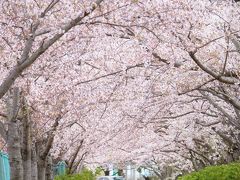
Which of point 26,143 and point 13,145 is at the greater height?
point 26,143

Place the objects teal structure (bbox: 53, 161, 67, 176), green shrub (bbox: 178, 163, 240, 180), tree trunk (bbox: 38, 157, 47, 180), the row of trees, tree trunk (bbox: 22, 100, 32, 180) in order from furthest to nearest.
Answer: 1. teal structure (bbox: 53, 161, 67, 176)
2. tree trunk (bbox: 38, 157, 47, 180)
3. green shrub (bbox: 178, 163, 240, 180)
4. tree trunk (bbox: 22, 100, 32, 180)
5. the row of trees

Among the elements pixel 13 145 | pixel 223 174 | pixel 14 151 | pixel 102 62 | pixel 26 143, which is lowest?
pixel 223 174

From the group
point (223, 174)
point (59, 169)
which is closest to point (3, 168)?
point (223, 174)

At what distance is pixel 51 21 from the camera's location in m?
9.27

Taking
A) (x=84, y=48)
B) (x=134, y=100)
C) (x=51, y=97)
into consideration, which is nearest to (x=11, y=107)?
(x=51, y=97)

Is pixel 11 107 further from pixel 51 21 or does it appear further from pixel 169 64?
pixel 169 64

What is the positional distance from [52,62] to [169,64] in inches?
99.2

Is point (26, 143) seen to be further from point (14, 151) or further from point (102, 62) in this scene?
point (102, 62)

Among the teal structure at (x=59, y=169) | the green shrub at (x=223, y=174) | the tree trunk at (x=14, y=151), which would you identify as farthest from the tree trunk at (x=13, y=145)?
the teal structure at (x=59, y=169)

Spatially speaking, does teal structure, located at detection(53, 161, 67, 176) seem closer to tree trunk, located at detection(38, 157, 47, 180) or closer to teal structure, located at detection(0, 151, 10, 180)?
tree trunk, located at detection(38, 157, 47, 180)

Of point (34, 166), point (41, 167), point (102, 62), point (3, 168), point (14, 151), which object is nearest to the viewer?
point (14, 151)

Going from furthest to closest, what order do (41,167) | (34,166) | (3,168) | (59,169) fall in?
1. (59,169)
2. (41,167)
3. (34,166)
4. (3,168)

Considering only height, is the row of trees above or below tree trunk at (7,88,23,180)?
above

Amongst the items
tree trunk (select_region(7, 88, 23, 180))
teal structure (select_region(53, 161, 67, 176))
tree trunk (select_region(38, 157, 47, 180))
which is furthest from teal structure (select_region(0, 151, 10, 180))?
teal structure (select_region(53, 161, 67, 176))
